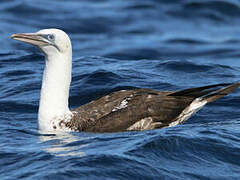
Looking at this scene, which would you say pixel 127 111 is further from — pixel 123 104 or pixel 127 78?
pixel 127 78

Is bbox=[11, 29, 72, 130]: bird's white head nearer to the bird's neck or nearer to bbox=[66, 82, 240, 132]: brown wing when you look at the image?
the bird's neck

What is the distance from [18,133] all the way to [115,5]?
18864mm

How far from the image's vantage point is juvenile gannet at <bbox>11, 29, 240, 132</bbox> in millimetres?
9797

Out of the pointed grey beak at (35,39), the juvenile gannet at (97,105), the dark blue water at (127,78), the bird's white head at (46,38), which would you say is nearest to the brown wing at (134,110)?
the juvenile gannet at (97,105)

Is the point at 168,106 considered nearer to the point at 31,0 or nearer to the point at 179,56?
the point at 179,56

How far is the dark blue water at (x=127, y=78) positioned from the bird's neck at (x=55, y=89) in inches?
17.0

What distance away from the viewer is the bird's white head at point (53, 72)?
9969 mm

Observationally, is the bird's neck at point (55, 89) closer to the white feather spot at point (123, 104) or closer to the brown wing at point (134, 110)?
the brown wing at point (134, 110)

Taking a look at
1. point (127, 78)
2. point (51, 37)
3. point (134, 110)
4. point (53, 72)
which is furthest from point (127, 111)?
point (127, 78)

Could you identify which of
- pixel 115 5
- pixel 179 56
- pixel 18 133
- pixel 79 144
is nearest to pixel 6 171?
pixel 79 144

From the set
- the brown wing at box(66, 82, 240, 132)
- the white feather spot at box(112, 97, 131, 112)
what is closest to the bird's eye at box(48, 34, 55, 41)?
the brown wing at box(66, 82, 240, 132)

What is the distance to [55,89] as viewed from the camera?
10.2 metres

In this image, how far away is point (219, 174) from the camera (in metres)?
7.93

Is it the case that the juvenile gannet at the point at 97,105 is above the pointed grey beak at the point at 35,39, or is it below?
below
